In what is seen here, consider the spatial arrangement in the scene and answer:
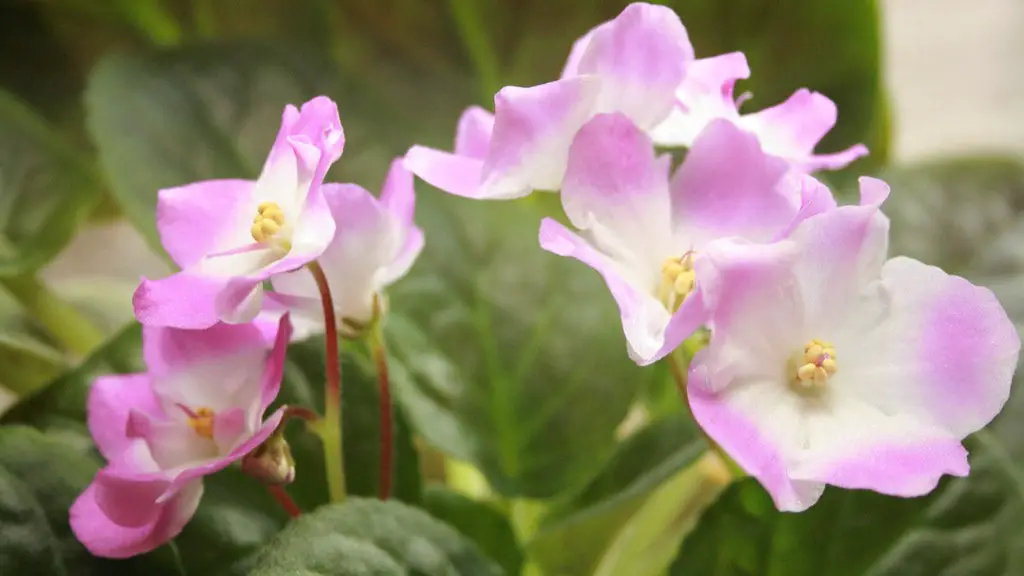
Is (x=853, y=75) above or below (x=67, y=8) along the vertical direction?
below

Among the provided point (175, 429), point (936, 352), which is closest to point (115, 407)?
point (175, 429)

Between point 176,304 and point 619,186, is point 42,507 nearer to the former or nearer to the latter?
point 176,304

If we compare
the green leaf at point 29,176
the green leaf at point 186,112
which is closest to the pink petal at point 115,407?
the green leaf at point 186,112

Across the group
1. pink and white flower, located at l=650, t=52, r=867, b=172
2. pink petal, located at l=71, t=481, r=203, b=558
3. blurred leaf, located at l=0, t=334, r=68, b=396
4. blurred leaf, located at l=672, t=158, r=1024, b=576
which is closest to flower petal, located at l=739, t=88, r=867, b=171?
pink and white flower, located at l=650, t=52, r=867, b=172

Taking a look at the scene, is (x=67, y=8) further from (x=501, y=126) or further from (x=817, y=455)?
(x=817, y=455)

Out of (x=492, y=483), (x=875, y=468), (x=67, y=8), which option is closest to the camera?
(x=875, y=468)

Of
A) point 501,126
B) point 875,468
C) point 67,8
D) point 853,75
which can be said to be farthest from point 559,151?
point 67,8

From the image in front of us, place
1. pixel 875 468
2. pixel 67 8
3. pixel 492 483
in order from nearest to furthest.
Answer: pixel 875 468 → pixel 492 483 → pixel 67 8
